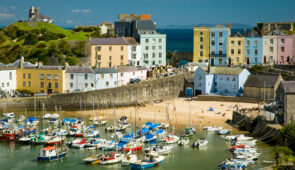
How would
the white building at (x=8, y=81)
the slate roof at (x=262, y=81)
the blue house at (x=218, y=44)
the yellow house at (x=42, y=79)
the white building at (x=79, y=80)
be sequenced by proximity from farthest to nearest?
the blue house at (x=218, y=44) < the white building at (x=79, y=80) < the yellow house at (x=42, y=79) < the white building at (x=8, y=81) < the slate roof at (x=262, y=81)

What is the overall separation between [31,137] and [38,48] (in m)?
36.3

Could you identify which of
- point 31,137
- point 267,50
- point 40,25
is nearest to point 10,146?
point 31,137

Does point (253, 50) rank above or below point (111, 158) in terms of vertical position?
above

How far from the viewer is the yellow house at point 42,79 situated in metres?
72.8

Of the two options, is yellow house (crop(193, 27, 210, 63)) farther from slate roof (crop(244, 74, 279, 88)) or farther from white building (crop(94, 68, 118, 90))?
white building (crop(94, 68, 118, 90))

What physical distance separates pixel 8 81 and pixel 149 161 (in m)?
34.5

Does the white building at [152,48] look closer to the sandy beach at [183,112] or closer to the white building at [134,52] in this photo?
the white building at [134,52]

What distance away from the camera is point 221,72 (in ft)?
243

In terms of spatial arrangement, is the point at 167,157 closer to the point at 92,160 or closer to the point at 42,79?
the point at 92,160

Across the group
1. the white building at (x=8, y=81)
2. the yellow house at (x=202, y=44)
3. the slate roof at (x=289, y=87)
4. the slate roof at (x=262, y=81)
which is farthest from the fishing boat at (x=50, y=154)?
the yellow house at (x=202, y=44)

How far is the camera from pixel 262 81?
68.9 metres

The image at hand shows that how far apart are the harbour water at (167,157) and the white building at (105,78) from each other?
22055 mm

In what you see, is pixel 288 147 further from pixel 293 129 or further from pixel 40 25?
pixel 40 25

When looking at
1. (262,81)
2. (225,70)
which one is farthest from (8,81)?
(262,81)
